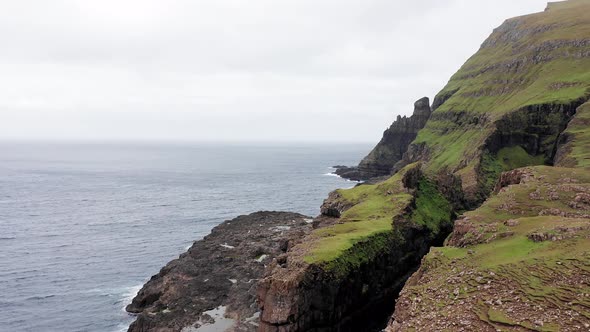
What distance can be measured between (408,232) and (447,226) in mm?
Result: 14489

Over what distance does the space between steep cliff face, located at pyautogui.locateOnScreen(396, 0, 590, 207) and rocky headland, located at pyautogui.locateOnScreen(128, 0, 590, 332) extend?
53cm

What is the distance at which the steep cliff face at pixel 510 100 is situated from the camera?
103 metres

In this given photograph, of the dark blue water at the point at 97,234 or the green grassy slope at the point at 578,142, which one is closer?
Answer: the dark blue water at the point at 97,234

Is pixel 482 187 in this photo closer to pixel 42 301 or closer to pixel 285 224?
pixel 285 224

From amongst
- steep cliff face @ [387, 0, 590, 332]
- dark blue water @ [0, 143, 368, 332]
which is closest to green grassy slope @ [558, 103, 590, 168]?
steep cliff face @ [387, 0, 590, 332]

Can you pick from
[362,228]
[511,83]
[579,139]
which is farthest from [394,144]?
[362,228]

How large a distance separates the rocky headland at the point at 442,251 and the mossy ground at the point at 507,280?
10 cm

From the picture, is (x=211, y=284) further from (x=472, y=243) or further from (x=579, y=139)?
(x=579, y=139)

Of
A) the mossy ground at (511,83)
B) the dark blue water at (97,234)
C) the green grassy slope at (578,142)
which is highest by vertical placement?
the mossy ground at (511,83)

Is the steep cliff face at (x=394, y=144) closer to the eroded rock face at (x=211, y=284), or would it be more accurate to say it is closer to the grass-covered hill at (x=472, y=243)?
the grass-covered hill at (x=472, y=243)

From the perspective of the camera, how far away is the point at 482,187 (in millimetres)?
90188

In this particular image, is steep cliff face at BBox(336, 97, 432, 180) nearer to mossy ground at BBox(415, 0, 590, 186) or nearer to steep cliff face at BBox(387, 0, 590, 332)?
mossy ground at BBox(415, 0, 590, 186)

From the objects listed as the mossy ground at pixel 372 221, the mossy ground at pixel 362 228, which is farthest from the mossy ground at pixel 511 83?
the mossy ground at pixel 362 228

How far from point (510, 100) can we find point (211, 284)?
104 meters
